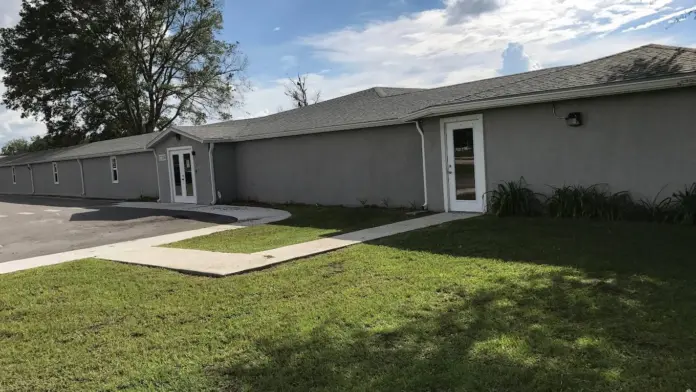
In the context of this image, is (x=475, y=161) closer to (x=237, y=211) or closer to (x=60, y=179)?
(x=237, y=211)


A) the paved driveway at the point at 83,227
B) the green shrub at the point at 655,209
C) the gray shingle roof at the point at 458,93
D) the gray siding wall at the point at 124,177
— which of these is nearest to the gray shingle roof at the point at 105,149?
the gray siding wall at the point at 124,177

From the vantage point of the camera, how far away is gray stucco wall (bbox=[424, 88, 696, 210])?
9047mm

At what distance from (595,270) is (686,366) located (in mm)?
2681

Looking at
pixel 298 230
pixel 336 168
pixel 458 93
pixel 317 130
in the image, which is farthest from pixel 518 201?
pixel 317 130

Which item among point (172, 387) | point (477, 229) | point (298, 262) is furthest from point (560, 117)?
point (172, 387)

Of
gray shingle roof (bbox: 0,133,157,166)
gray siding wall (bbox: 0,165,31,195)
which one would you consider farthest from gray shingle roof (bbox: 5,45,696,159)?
gray siding wall (bbox: 0,165,31,195)

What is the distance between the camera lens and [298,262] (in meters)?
7.77

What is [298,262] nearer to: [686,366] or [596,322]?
[596,322]

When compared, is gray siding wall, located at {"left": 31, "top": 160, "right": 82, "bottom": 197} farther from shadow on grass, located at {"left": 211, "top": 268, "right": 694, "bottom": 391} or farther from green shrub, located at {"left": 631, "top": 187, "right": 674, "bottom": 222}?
shadow on grass, located at {"left": 211, "top": 268, "right": 694, "bottom": 391}

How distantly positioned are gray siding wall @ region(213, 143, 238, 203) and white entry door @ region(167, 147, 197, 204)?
1.22 metres

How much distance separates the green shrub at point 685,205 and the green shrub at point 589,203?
757mm

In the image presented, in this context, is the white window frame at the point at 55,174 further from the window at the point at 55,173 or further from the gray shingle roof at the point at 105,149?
the gray shingle roof at the point at 105,149

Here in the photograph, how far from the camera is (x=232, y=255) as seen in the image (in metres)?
8.55

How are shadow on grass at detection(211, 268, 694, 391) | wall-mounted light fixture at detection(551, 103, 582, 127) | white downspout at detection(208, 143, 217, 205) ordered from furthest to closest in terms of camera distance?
white downspout at detection(208, 143, 217, 205) < wall-mounted light fixture at detection(551, 103, 582, 127) < shadow on grass at detection(211, 268, 694, 391)
